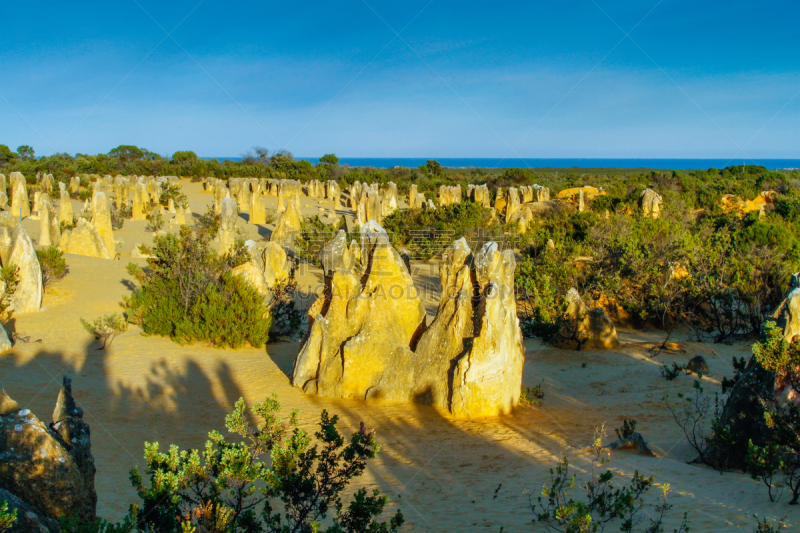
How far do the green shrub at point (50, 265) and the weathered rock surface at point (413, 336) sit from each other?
6765mm

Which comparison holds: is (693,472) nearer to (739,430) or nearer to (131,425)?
(739,430)

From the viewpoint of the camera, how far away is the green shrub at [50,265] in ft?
35.8

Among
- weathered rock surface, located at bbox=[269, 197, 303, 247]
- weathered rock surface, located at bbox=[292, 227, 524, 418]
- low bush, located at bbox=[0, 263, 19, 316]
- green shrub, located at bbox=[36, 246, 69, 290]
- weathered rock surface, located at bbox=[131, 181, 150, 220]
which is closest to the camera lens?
weathered rock surface, located at bbox=[292, 227, 524, 418]

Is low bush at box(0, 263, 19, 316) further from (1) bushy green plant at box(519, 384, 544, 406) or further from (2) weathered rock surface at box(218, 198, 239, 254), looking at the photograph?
(1) bushy green plant at box(519, 384, 544, 406)

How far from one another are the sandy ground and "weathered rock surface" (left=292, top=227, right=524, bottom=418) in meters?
0.27

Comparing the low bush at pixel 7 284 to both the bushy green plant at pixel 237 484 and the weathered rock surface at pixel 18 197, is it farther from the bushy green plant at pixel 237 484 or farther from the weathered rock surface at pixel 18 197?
the weathered rock surface at pixel 18 197

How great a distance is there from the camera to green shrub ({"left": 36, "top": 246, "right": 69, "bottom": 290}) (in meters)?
10.9

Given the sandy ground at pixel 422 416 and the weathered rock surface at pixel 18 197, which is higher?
the weathered rock surface at pixel 18 197

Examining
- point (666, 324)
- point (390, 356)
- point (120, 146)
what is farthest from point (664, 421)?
point (120, 146)

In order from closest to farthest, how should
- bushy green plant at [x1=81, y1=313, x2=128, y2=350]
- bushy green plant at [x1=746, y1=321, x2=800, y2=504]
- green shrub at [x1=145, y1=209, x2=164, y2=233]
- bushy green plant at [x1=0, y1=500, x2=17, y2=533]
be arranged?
bushy green plant at [x1=0, y1=500, x2=17, y2=533] < bushy green plant at [x1=746, y1=321, x2=800, y2=504] < bushy green plant at [x1=81, y1=313, x2=128, y2=350] < green shrub at [x1=145, y1=209, x2=164, y2=233]

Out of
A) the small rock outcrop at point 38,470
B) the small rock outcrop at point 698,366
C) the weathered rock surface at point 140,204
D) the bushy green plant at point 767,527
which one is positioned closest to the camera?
the small rock outcrop at point 38,470

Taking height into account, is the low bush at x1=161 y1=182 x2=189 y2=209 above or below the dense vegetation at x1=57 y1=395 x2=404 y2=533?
above

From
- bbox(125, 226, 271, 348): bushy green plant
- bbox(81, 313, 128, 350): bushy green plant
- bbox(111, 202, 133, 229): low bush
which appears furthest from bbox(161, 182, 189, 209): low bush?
bbox(81, 313, 128, 350): bushy green plant

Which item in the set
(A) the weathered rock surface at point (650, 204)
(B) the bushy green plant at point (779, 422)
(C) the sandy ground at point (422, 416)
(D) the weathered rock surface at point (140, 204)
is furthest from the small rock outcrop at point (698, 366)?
(D) the weathered rock surface at point (140, 204)
